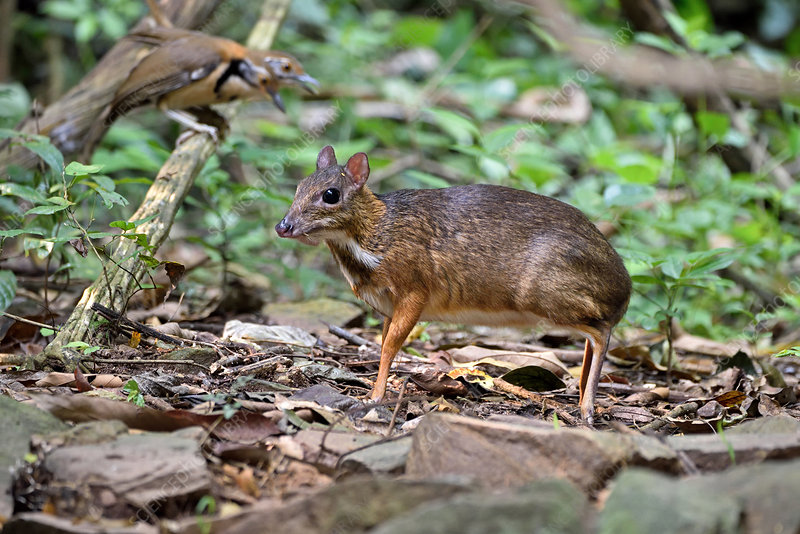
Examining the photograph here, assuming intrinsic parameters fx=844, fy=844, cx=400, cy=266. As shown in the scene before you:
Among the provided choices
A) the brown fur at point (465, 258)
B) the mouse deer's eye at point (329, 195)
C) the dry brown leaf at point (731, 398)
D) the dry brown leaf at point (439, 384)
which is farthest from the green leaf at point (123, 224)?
the dry brown leaf at point (731, 398)

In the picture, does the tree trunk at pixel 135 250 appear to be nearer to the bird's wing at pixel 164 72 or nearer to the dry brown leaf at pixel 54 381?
the dry brown leaf at pixel 54 381

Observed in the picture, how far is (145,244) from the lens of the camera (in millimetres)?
4590

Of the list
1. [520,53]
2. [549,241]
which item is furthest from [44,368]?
[520,53]

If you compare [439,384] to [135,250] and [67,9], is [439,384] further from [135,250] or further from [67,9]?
[67,9]

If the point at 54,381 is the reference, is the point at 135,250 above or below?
above

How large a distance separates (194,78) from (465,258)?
121 inches

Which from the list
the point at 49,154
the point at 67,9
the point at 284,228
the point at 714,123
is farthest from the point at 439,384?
the point at 67,9

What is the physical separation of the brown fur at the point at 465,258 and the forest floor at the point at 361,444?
1.44 ft

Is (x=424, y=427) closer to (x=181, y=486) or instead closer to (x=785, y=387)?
(x=181, y=486)

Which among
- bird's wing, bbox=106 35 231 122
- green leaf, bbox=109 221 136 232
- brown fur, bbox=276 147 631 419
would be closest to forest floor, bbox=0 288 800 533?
brown fur, bbox=276 147 631 419

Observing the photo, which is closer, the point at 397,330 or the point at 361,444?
the point at 361,444

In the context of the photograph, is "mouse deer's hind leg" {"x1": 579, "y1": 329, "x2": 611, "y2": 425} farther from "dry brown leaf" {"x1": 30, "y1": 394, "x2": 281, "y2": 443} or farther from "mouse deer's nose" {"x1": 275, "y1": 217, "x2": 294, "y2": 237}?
"dry brown leaf" {"x1": 30, "y1": 394, "x2": 281, "y2": 443}

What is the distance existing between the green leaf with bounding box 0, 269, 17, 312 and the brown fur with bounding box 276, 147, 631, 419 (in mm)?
1810

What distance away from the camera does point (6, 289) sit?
16.9 ft
